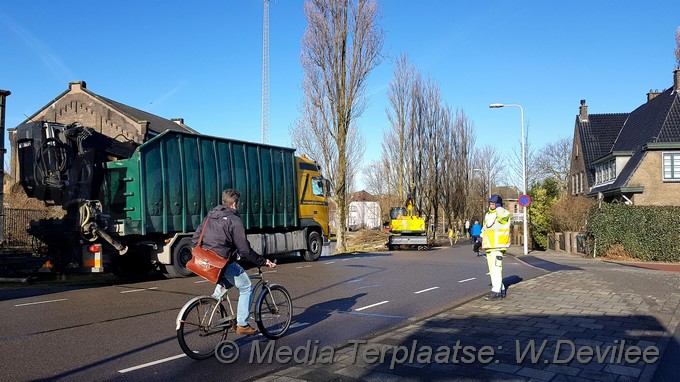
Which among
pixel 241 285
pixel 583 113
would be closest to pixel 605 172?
pixel 583 113

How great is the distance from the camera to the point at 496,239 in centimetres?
904

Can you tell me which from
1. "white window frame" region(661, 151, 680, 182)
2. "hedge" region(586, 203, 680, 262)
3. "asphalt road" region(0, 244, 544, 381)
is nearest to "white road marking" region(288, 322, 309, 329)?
"asphalt road" region(0, 244, 544, 381)

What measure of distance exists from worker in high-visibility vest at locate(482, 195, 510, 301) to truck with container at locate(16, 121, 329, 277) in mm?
7235

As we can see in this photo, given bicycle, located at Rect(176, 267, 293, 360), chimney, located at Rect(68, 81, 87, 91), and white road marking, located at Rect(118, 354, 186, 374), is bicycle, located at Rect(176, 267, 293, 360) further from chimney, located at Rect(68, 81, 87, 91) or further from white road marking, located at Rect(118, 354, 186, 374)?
chimney, located at Rect(68, 81, 87, 91)

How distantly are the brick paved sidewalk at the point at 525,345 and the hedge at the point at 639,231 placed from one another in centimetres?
1233

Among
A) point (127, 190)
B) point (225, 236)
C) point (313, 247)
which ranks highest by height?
point (127, 190)

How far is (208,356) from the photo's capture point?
18.1 feet

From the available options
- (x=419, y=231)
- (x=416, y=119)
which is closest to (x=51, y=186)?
(x=419, y=231)

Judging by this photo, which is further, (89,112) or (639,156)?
(89,112)

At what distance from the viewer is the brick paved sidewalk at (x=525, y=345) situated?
191 inches

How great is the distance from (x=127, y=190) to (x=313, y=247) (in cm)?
782

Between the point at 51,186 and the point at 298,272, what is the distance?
6.26 metres

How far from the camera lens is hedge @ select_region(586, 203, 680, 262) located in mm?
19750

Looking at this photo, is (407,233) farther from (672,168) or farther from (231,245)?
(231,245)
